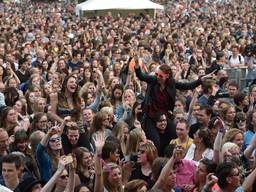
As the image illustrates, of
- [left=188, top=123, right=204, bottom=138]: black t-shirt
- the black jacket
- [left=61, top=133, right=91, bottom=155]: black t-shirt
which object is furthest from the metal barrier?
[left=61, top=133, right=91, bottom=155]: black t-shirt

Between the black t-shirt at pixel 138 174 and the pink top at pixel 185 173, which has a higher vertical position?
the pink top at pixel 185 173

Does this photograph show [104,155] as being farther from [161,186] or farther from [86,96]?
[86,96]

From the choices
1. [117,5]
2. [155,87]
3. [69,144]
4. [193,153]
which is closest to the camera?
[193,153]

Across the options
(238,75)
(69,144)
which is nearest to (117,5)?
(238,75)

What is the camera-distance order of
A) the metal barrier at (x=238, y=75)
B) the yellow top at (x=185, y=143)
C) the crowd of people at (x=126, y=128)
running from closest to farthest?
the crowd of people at (x=126, y=128), the yellow top at (x=185, y=143), the metal barrier at (x=238, y=75)

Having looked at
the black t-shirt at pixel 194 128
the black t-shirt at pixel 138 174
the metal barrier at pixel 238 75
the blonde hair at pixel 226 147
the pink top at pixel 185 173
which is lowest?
the metal barrier at pixel 238 75

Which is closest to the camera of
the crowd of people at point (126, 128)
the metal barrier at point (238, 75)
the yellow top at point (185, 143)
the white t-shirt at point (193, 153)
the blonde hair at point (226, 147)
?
the crowd of people at point (126, 128)

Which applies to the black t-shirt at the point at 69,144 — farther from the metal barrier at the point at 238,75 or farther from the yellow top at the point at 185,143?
the metal barrier at the point at 238,75

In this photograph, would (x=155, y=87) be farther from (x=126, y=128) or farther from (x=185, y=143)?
(x=185, y=143)

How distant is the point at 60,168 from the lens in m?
6.40

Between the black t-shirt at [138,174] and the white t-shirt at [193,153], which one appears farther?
the white t-shirt at [193,153]

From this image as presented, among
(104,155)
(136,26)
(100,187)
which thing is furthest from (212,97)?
(136,26)

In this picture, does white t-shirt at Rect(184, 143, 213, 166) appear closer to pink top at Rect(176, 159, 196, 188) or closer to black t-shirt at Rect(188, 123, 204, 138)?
pink top at Rect(176, 159, 196, 188)

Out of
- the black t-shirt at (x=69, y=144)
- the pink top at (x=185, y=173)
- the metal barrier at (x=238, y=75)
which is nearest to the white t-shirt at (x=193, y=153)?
the pink top at (x=185, y=173)
